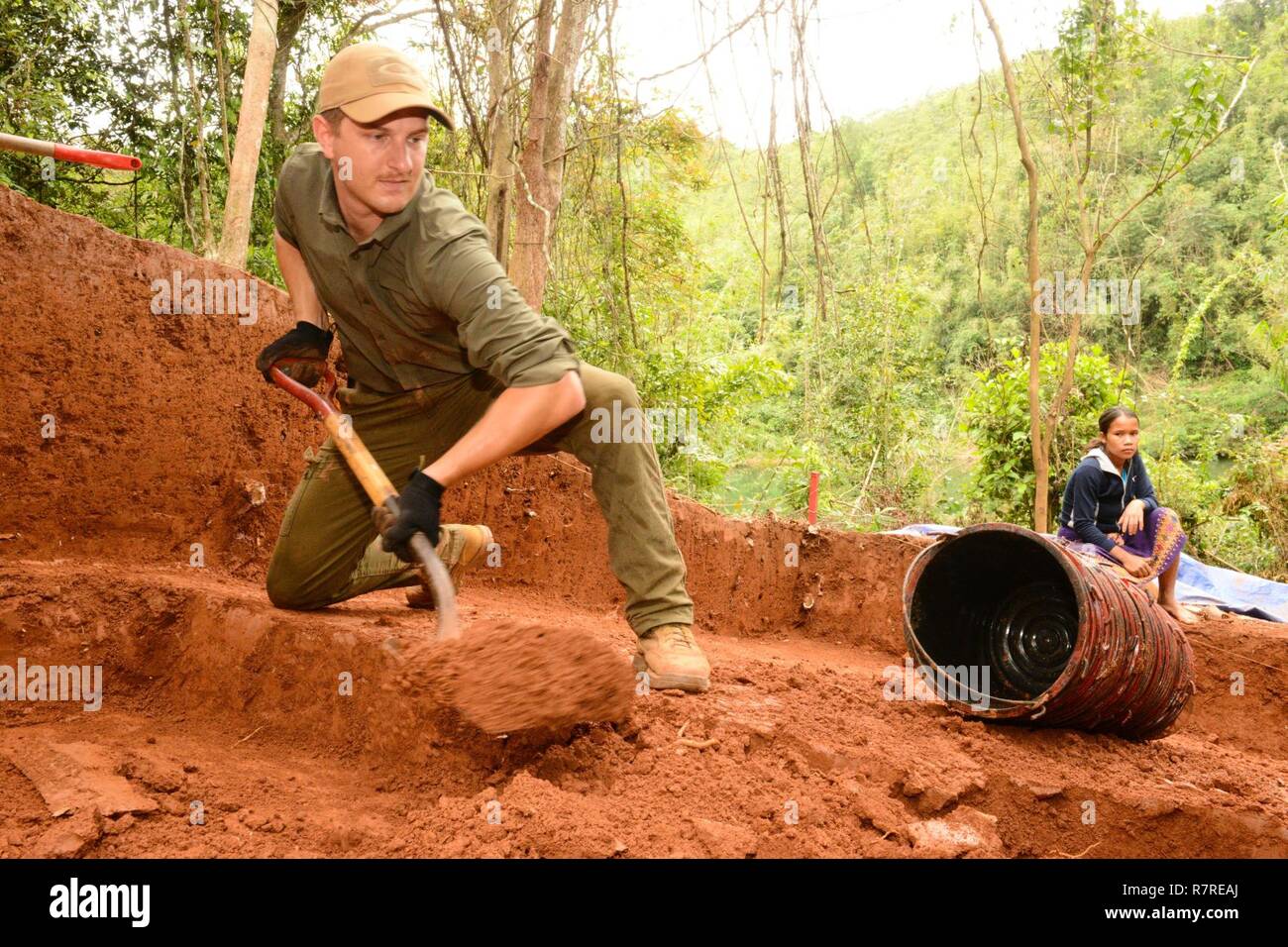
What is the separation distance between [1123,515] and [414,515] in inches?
172

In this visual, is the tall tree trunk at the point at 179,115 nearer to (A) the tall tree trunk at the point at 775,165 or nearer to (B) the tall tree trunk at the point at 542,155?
(B) the tall tree trunk at the point at 542,155

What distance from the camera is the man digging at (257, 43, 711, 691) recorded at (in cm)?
220

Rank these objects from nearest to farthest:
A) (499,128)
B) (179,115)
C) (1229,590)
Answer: (499,128)
(1229,590)
(179,115)

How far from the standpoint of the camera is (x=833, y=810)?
2.02 m

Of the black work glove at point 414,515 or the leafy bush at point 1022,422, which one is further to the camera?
the leafy bush at point 1022,422

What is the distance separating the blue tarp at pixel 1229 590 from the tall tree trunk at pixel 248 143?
437 cm

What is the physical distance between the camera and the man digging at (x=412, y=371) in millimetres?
2201

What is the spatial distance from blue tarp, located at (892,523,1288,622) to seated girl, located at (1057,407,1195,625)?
0.71 meters

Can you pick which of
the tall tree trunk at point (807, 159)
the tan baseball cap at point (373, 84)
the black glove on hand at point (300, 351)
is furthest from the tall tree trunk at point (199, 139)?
the tall tree trunk at point (807, 159)

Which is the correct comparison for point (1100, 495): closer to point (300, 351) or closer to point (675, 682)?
point (675, 682)

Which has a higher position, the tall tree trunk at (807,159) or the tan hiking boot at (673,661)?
the tall tree trunk at (807,159)

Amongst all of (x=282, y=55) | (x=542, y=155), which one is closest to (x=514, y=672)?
(x=542, y=155)

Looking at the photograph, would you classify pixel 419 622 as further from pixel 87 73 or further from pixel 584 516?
pixel 87 73

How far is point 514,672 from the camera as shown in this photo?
200 centimetres
